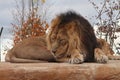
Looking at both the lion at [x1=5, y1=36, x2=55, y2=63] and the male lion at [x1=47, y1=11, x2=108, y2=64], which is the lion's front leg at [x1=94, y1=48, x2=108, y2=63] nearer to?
the male lion at [x1=47, y1=11, x2=108, y2=64]

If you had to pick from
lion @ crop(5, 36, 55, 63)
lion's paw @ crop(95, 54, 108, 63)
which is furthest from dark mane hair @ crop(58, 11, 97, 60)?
lion @ crop(5, 36, 55, 63)

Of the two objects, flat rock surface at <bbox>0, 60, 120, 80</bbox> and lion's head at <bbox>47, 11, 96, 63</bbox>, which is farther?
lion's head at <bbox>47, 11, 96, 63</bbox>

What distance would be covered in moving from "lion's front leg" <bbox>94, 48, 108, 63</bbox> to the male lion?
0.06ft

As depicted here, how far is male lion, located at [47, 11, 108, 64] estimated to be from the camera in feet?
16.8

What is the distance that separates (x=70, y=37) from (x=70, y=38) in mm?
15

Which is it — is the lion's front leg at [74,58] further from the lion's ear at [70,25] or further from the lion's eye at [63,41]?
the lion's ear at [70,25]

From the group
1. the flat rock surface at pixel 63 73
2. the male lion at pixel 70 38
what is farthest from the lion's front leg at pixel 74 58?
the flat rock surface at pixel 63 73

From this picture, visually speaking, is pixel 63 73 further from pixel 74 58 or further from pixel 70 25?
pixel 70 25

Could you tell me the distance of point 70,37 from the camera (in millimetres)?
5195

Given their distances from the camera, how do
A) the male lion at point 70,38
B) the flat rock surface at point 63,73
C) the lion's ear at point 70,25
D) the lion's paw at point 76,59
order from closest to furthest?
the flat rock surface at point 63,73 → the lion's paw at point 76,59 → the male lion at point 70,38 → the lion's ear at point 70,25

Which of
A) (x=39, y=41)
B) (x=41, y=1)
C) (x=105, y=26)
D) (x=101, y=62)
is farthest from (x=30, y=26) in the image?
(x=101, y=62)

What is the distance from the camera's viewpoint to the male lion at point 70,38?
511cm

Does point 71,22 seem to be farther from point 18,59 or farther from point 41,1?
point 41,1

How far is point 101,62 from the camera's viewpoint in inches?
188
